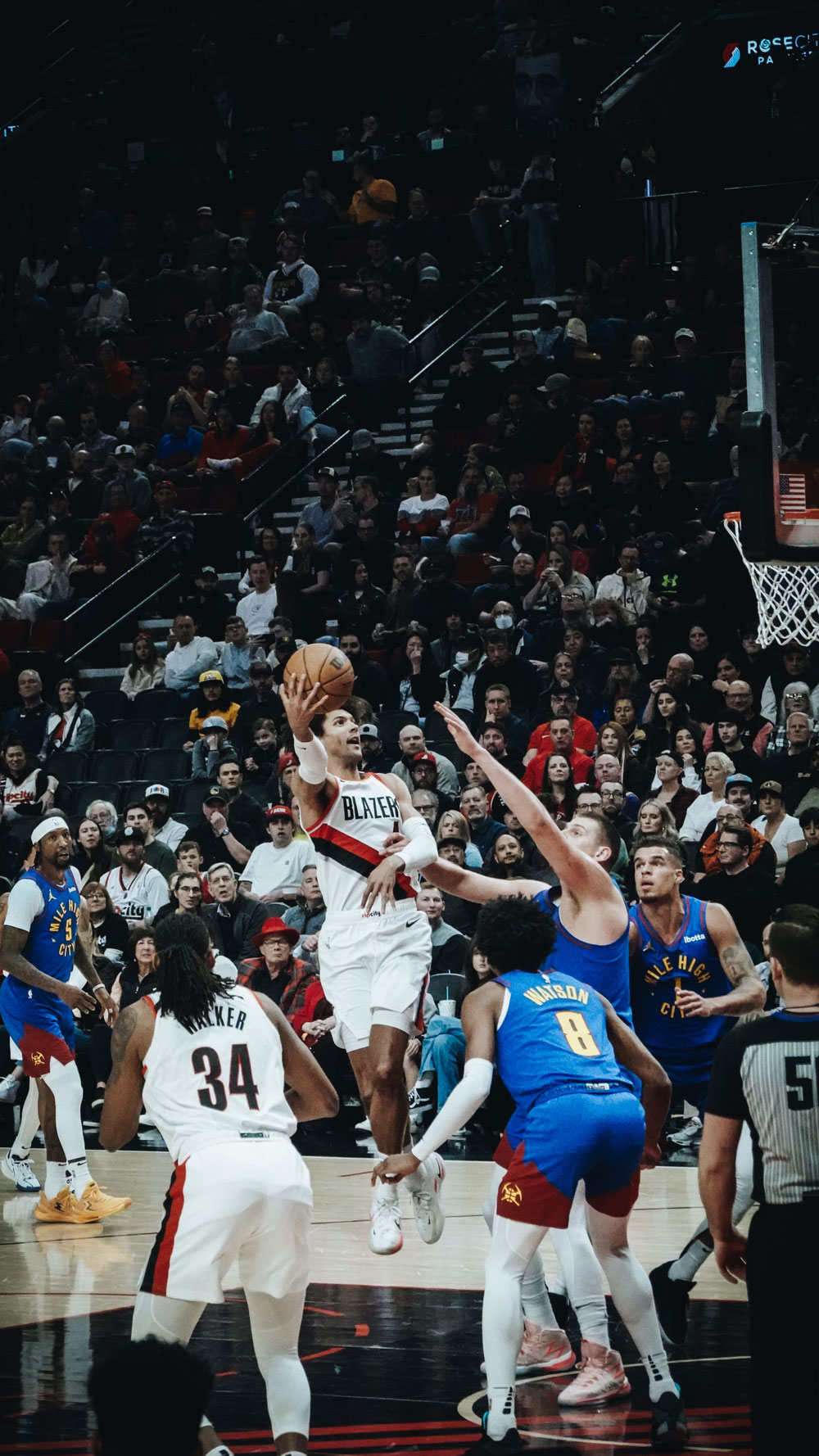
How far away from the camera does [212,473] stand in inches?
732

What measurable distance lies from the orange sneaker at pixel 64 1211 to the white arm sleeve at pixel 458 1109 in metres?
4.48

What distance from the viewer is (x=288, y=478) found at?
18672mm

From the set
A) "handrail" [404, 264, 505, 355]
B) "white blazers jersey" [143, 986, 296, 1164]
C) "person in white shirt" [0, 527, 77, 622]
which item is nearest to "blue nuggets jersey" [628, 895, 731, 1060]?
"white blazers jersey" [143, 986, 296, 1164]

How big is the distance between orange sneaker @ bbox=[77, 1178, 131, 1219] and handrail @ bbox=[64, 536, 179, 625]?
920 cm

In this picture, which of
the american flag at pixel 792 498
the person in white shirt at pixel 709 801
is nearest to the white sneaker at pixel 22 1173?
the person in white shirt at pixel 709 801

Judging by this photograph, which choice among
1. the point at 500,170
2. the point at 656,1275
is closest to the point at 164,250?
the point at 500,170

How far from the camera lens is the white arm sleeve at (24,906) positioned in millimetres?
9266

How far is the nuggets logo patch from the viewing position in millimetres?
5148

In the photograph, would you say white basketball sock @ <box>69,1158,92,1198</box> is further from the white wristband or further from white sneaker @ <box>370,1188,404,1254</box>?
the white wristband

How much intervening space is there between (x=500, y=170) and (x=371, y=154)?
2305 millimetres

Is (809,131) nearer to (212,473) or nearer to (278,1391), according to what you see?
(212,473)

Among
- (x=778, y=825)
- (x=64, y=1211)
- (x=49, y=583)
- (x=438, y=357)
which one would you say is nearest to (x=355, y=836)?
(x=64, y=1211)

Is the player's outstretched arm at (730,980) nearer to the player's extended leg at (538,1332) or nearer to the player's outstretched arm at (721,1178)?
the player's extended leg at (538,1332)

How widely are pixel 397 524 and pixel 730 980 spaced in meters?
10.3
